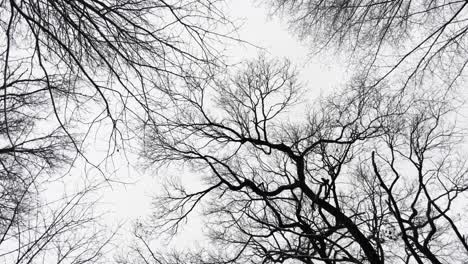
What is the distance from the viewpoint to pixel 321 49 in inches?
157

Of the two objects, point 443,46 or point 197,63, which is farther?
point 443,46

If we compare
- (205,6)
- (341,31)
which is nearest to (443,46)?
(341,31)

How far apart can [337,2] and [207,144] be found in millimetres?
5856

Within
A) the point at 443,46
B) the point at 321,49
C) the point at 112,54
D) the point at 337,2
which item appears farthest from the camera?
the point at 321,49

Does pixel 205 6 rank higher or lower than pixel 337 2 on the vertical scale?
lower

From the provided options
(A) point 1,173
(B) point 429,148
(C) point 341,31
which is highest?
(B) point 429,148

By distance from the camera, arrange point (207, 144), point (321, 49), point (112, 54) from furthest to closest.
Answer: point (207, 144), point (321, 49), point (112, 54)

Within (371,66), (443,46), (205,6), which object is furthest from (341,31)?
(205,6)

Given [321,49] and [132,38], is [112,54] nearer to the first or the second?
[132,38]

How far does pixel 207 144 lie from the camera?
8734 millimetres

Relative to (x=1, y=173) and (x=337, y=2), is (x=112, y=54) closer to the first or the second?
(x=337, y=2)

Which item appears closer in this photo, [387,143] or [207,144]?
[387,143]

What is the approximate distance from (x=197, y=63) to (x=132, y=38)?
0.60 metres

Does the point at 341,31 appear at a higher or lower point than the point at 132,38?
higher
